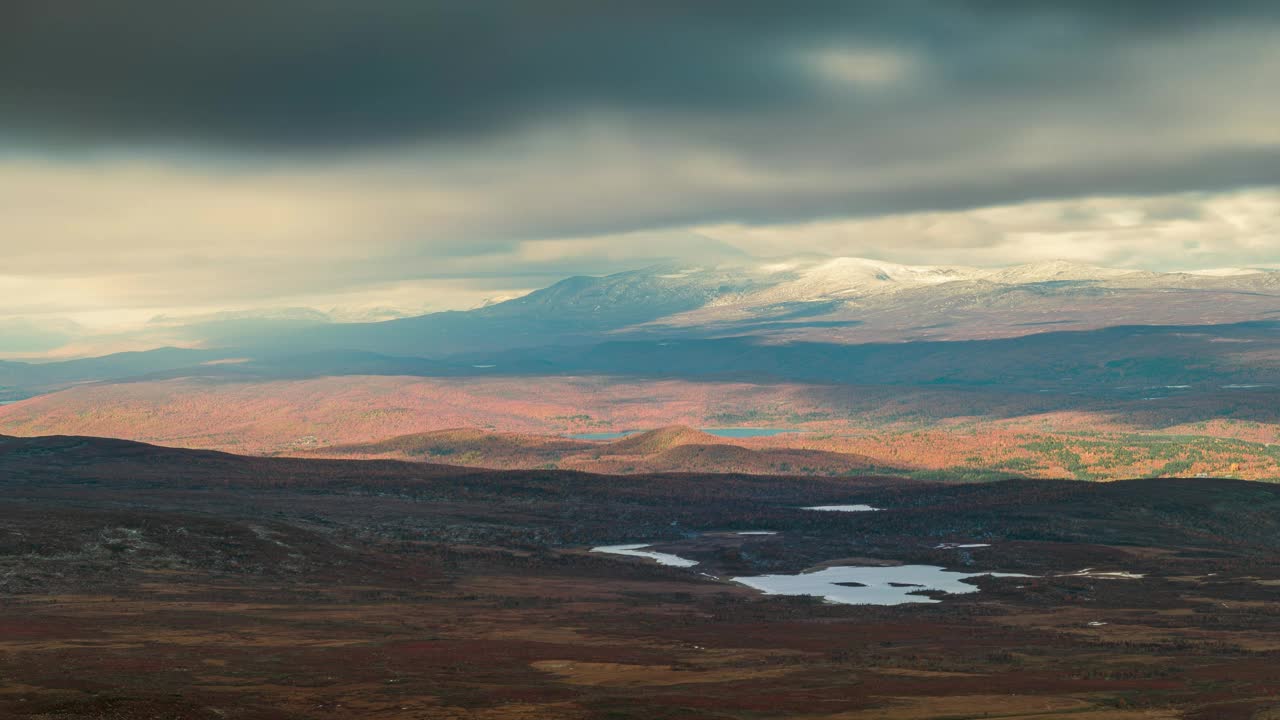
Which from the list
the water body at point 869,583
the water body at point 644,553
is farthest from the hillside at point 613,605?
the water body at point 644,553

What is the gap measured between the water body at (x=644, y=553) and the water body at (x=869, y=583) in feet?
39.6

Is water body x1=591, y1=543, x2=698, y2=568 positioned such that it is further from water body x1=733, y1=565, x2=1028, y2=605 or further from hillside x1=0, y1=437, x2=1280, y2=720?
water body x1=733, y1=565, x2=1028, y2=605

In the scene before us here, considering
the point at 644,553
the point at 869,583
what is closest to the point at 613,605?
the point at 869,583

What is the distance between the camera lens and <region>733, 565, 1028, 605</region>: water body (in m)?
119

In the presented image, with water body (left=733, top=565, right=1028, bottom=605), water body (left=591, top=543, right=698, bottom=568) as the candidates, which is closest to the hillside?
water body (left=733, top=565, right=1028, bottom=605)

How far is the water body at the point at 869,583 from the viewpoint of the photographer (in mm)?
119188

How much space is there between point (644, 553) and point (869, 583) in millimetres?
33260

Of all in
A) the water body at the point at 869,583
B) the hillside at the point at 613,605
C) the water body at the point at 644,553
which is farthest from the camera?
the water body at the point at 644,553

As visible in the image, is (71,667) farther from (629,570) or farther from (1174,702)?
(629,570)

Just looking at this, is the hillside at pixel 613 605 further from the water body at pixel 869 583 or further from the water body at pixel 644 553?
the water body at pixel 644 553

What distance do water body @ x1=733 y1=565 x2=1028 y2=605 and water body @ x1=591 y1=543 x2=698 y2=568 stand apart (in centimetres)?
1208

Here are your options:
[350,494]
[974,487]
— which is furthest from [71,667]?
[974,487]

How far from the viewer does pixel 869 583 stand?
128375 mm

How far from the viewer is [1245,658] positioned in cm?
7631
